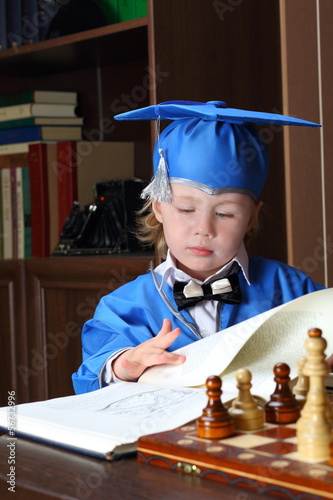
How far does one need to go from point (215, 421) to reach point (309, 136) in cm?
147

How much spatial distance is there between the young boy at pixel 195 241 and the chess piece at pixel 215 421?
0.44 metres

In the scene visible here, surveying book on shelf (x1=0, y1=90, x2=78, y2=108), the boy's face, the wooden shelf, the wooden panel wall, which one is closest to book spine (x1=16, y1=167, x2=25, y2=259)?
book on shelf (x1=0, y1=90, x2=78, y2=108)

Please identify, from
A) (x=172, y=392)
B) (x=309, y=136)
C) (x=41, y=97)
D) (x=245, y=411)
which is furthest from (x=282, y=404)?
(x=41, y=97)

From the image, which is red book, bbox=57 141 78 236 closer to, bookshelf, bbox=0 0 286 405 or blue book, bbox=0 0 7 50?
bookshelf, bbox=0 0 286 405

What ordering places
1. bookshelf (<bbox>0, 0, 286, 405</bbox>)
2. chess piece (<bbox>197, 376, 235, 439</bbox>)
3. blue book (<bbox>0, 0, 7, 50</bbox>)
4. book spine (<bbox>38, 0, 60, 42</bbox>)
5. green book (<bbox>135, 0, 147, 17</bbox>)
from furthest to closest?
blue book (<bbox>0, 0, 7, 50</bbox>) → book spine (<bbox>38, 0, 60, 42</bbox>) → green book (<bbox>135, 0, 147, 17</bbox>) → bookshelf (<bbox>0, 0, 286, 405</bbox>) → chess piece (<bbox>197, 376, 235, 439</bbox>)

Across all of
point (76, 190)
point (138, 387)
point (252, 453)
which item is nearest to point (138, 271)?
point (76, 190)

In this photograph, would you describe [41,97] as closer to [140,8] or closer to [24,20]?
[24,20]

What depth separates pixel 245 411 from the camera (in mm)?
736

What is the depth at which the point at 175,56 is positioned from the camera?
1.78 metres

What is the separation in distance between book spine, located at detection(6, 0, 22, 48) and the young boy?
3.88 ft

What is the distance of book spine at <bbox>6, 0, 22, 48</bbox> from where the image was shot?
2.33 m

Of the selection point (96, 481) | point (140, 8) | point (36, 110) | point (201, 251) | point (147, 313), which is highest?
point (140, 8)

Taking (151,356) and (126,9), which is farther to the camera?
(126,9)

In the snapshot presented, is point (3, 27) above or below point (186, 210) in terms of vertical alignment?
above
